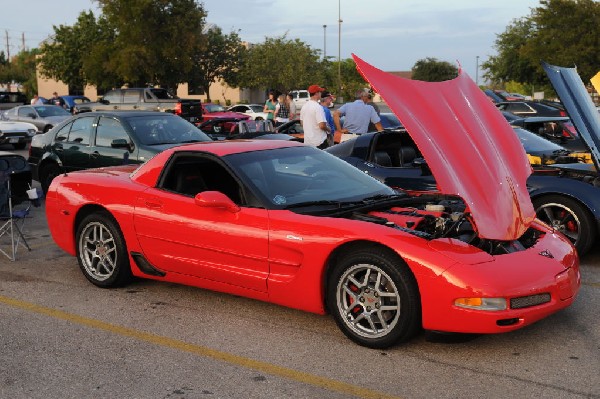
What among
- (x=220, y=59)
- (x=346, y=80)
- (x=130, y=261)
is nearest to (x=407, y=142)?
(x=130, y=261)

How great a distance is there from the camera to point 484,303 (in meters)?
4.30

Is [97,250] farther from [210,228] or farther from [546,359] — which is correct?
[546,359]

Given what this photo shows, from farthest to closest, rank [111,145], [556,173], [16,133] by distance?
[16,133] < [111,145] < [556,173]

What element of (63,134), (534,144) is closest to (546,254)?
(534,144)

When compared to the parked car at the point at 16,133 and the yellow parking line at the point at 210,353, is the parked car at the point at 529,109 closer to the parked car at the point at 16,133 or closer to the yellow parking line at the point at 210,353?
the parked car at the point at 16,133

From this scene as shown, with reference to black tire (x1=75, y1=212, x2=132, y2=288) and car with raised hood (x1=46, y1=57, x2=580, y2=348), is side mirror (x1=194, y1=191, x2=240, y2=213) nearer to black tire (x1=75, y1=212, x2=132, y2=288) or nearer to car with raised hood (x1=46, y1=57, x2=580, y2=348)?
car with raised hood (x1=46, y1=57, x2=580, y2=348)

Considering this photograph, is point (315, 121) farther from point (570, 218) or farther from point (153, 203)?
point (153, 203)

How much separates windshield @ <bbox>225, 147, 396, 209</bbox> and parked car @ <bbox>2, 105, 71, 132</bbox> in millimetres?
20764

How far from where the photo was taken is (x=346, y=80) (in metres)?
84.9

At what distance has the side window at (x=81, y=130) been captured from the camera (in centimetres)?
A: 1091

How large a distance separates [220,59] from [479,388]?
53.5 metres

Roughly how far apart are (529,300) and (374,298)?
93 cm

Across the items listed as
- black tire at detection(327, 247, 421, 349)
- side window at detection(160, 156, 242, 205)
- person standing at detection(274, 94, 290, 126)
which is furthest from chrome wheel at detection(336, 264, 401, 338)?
person standing at detection(274, 94, 290, 126)

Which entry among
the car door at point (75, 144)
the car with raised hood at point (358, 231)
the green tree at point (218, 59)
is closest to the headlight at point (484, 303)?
the car with raised hood at point (358, 231)
